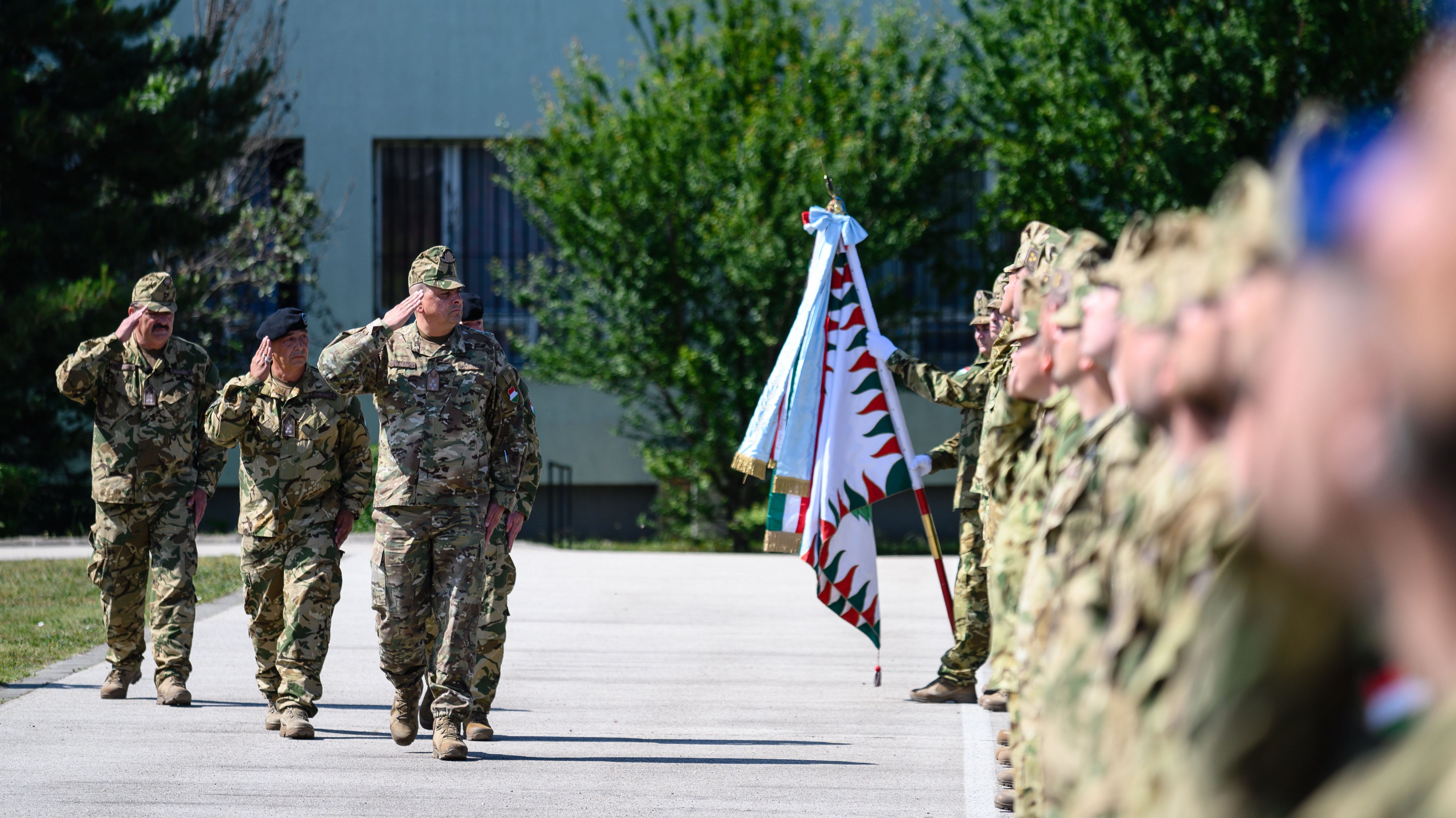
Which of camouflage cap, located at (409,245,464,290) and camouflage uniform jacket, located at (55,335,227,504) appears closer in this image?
camouflage cap, located at (409,245,464,290)

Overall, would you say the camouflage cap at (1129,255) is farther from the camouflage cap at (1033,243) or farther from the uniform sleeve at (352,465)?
the uniform sleeve at (352,465)

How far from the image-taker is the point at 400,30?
23875mm

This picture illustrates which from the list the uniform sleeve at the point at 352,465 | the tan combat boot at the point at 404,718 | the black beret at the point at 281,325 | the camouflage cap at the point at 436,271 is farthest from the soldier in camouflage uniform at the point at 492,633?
the black beret at the point at 281,325

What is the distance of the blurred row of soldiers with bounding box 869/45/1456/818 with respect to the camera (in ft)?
3.91

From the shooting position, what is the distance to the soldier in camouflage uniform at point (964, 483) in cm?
822

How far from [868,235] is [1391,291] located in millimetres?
18405

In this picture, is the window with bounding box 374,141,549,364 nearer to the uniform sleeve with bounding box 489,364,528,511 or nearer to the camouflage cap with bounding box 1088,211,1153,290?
the uniform sleeve with bounding box 489,364,528,511

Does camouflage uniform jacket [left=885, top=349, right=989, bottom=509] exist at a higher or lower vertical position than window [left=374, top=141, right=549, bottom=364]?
lower

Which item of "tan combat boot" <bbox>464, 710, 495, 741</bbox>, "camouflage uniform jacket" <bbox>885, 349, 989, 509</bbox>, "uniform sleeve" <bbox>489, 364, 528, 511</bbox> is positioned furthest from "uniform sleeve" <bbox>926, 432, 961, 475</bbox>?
"tan combat boot" <bbox>464, 710, 495, 741</bbox>

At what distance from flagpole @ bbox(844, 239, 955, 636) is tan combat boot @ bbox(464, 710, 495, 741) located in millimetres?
2673

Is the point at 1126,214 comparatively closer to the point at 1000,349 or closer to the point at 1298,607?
the point at 1000,349

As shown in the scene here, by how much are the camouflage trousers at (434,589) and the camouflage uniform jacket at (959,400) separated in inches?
98.7

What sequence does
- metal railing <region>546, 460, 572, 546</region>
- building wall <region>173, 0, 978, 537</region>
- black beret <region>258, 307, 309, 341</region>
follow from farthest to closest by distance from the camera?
building wall <region>173, 0, 978, 537</region>, metal railing <region>546, 460, 572, 546</region>, black beret <region>258, 307, 309, 341</region>

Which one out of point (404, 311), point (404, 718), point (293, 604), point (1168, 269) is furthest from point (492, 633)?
point (1168, 269)
